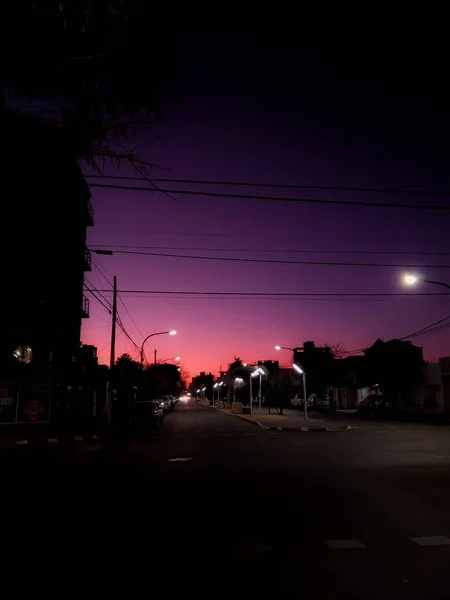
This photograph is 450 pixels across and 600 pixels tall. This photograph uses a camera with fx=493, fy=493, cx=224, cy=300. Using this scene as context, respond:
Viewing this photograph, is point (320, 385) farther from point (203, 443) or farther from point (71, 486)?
point (71, 486)

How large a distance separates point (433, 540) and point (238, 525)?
2.49m

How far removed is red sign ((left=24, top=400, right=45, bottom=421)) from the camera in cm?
2538

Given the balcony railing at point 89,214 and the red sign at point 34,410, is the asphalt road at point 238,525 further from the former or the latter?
the balcony railing at point 89,214

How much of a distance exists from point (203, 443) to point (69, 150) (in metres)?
15.6

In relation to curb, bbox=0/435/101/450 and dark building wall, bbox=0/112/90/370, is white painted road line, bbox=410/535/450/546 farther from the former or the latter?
curb, bbox=0/435/101/450

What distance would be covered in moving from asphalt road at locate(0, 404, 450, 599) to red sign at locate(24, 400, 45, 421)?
490 inches

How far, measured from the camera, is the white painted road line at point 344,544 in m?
5.77

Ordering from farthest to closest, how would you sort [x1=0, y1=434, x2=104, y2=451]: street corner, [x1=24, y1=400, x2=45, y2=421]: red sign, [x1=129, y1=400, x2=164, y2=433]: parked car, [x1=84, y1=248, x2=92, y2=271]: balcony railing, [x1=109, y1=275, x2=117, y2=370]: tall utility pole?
[x1=84, y1=248, x2=92, y2=271]: balcony railing
[x1=109, y1=275, x2=117, y2=370]: tall utility pole
[x1=24, y1=400, x2=45, y2=421]: red sign
[x1=129, y1=400, x2=164, y2=433]: parked car
[x1=0, y1=434, x2=104, y2=451]: street corner

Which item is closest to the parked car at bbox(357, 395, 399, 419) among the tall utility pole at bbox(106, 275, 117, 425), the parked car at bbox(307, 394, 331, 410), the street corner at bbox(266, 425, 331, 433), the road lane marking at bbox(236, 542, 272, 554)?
the parked car at bbox(307, 394, 331, 410)

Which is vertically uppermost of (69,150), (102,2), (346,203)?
(346,203)

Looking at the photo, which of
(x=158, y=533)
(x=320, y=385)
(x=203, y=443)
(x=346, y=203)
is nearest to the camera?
→ (x=158, y=533)

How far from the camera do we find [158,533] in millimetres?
6430

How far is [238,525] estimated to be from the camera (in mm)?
6793

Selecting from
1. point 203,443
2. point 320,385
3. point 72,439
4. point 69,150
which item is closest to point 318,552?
point 69,150
